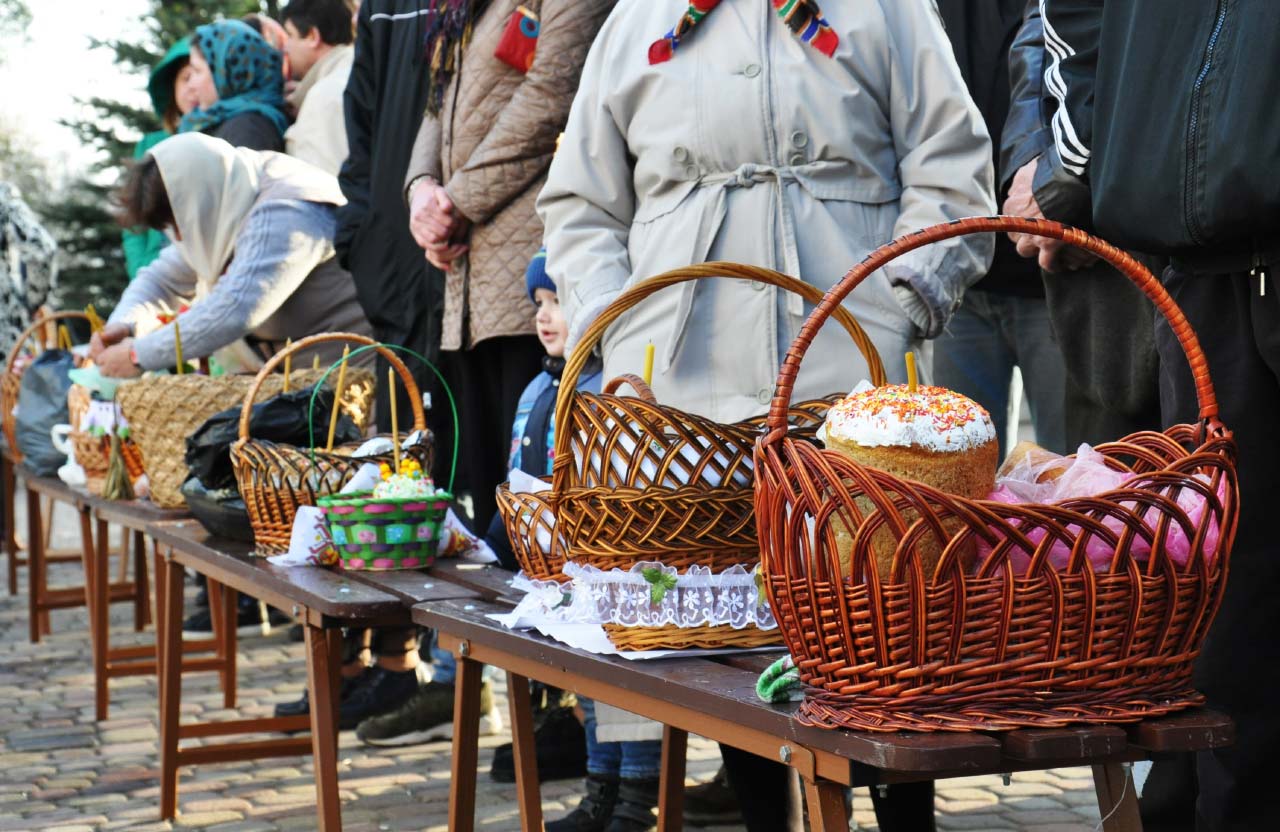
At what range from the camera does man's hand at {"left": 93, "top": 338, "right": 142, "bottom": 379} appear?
17.8 ft

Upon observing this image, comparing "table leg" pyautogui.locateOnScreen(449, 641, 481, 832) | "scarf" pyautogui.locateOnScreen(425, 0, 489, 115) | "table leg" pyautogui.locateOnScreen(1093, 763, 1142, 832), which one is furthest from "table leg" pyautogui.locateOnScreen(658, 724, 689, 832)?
"scarf" pyautogui.locateOnScreen(425, 0, 489, 115)

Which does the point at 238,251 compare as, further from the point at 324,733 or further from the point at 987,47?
the point at 987,47

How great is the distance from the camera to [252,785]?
4.33m

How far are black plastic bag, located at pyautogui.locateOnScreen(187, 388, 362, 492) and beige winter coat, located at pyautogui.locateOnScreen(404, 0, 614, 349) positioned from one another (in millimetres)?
471

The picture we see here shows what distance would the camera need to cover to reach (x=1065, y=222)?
243 centimetres

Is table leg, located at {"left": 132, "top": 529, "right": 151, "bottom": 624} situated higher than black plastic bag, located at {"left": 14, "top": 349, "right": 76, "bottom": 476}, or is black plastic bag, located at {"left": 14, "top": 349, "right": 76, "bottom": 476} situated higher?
black plastic bag, located at {"left": 14, "top": 349, "right": 76, "bottom": 476}

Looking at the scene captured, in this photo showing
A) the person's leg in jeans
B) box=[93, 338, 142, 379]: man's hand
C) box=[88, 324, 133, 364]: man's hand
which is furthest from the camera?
box=[88, 324, 133, 364]: man's hand

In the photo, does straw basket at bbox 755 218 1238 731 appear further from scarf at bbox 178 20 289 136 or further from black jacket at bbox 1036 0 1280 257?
scarf at bbox 178 20 289 136

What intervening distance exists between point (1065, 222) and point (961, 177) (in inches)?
14.8

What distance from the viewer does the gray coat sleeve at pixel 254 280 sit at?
5141 mm

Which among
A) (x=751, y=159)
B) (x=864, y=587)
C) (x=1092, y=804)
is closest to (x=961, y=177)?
(x=751, y=159)

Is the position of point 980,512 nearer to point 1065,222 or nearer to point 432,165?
point 1065,222

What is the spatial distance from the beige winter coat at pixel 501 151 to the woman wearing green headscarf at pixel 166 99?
2.91 m

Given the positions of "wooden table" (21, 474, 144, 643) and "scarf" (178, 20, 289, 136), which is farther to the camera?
"wooden table" (21, 474, 144, 643)
